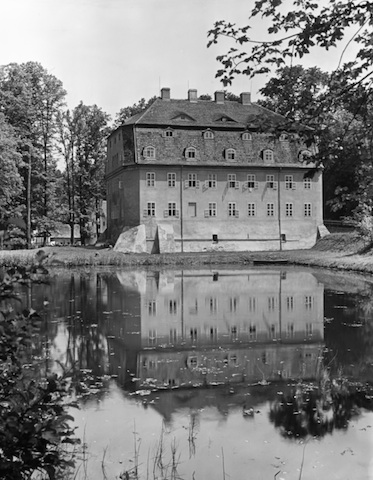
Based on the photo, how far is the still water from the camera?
6730 millimetres

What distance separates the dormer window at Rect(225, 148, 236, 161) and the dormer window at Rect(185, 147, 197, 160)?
2.76 meters

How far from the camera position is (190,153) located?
159 feet

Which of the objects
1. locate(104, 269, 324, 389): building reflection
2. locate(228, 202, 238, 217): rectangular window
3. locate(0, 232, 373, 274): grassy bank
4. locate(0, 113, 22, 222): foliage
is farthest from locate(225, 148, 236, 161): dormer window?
locate(104, 269, 324, 389): building reflection

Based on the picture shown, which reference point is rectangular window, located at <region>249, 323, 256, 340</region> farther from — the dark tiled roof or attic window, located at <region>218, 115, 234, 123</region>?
attic window, located at <region>218, 115, 234, 123</region>

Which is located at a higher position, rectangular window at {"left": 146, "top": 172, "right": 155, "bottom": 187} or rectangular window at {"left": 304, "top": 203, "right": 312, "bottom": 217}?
rectangular window at {"left": 146, "top": 172, "right": 155, "bottom": 187}

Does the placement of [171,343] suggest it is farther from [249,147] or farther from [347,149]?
[249,147]

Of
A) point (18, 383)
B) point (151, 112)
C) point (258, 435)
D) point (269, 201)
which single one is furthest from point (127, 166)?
point (18, 383)

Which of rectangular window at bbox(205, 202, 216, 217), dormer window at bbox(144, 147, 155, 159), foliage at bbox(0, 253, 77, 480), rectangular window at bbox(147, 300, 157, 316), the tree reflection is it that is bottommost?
the tree reflection

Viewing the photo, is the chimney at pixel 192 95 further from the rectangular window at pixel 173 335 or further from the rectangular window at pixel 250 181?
the rectangular window at pixel 173 335

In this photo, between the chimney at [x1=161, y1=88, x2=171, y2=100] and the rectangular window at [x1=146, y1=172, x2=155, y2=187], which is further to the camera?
the chimney at [x1=161, y1=88, x2=171, y2=100]

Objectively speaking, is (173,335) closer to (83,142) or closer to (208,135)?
(208,135)

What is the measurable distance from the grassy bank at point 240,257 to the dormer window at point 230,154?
830cm

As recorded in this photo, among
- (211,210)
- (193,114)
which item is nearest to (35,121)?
(193,114)

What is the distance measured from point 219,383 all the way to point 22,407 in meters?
6.61
